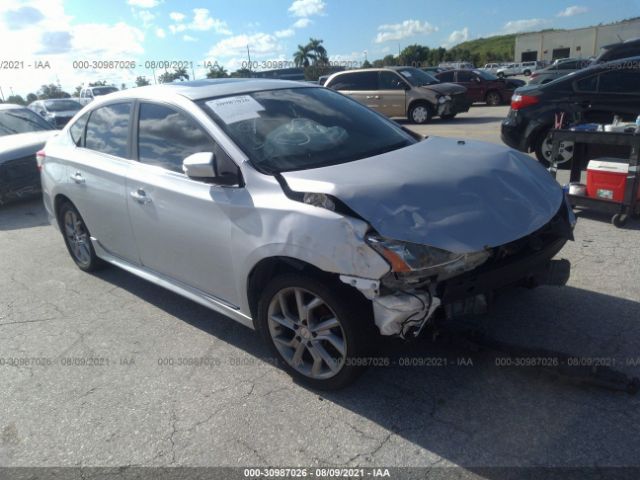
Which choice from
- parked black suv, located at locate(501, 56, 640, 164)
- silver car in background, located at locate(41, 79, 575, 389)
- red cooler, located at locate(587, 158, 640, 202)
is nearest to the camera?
silver car in background, located at locate(41, 79, 575, 389)

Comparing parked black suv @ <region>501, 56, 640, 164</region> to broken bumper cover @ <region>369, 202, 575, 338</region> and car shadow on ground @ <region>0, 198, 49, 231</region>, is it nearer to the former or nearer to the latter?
broken bumper cover @ <region>369, 202, 575, 338</region>

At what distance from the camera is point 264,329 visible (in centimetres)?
312

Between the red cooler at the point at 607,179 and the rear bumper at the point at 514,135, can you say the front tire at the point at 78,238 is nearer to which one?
the red cooler at the point at 607,179

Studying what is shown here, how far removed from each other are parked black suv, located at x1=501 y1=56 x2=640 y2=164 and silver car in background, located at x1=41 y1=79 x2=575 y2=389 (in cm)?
456

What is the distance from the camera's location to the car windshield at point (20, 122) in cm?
937

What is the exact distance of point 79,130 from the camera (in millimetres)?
4785

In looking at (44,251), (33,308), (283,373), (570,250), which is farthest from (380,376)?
(44,251)

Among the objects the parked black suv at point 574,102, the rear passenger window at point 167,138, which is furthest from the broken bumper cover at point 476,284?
the parked black suv at point 574,102

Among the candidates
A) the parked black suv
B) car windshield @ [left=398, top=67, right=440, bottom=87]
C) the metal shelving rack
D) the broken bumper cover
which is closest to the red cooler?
the metal shelving rack

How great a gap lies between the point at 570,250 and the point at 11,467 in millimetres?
4608

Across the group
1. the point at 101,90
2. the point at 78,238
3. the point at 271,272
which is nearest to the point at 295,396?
the point at 271,272

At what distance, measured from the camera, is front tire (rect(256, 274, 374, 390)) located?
2658 millimetres

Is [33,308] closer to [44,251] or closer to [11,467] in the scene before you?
[44,251]

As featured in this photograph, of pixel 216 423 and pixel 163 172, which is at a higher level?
pixel 163 172
